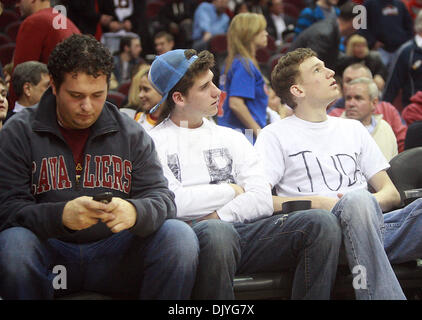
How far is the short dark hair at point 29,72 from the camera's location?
3.51m

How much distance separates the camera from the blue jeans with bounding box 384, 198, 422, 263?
2547mm

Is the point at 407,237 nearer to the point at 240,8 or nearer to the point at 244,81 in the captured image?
the point at 244,81

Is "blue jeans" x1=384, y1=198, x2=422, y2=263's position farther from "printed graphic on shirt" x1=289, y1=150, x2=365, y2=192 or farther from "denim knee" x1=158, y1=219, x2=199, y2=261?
"denim knee" x1=158, y1=219, x2=199, y2=261

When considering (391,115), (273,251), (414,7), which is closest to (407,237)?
(273,251)

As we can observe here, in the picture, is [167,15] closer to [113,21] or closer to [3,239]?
[113,21]

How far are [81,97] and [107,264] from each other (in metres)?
0.59

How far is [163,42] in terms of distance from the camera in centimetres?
743

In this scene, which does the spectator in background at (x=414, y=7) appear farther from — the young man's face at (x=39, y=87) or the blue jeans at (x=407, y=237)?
the blue jeans at (x=407, y=237)

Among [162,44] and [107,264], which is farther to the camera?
[162,44]

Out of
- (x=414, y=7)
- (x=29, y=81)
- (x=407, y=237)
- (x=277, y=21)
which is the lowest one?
(x=407, y=237)

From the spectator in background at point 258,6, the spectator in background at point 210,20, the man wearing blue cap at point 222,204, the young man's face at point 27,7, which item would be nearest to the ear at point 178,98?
the man wearing blue cap at point 222,204

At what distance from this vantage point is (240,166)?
2.68 metres

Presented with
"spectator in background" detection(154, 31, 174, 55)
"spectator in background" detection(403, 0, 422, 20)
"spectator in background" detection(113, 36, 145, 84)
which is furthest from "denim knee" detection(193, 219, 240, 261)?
"spectator in background" detection(403, 0, 422, 20)
